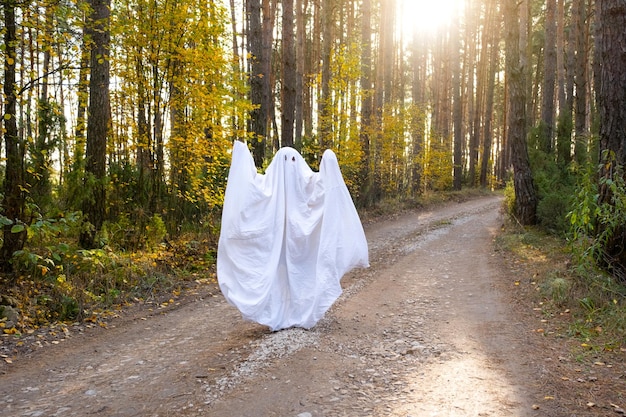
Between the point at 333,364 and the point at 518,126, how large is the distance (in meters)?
11.3

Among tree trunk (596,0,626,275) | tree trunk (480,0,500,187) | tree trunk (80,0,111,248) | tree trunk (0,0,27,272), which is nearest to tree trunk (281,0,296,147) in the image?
tree trunk (80,0,111,248)

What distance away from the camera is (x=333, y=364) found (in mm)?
4559

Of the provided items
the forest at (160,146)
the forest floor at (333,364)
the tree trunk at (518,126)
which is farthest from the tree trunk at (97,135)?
the tree trunk at (518,126)

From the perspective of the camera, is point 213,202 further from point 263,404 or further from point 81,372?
point 263,404

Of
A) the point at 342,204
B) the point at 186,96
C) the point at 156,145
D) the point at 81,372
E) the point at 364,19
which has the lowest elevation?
the point at 81,372

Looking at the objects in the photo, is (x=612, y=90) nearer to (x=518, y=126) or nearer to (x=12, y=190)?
(x=518, y=126)

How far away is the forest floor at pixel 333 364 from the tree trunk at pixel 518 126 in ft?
20.3

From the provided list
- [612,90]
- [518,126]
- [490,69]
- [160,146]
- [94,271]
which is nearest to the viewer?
[612,90]

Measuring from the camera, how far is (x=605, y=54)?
7340mm

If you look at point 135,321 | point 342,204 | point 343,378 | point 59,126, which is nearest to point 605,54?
point 342,204

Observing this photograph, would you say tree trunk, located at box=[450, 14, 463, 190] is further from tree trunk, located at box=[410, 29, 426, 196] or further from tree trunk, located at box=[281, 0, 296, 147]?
tree trunk, located at box=[281, 0, 296, 147]

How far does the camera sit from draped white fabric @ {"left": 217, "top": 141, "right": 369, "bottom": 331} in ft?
17.9

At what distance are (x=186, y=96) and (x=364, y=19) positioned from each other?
468 inches

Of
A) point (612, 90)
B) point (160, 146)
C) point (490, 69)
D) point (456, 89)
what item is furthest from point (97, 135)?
point (490, 69)
